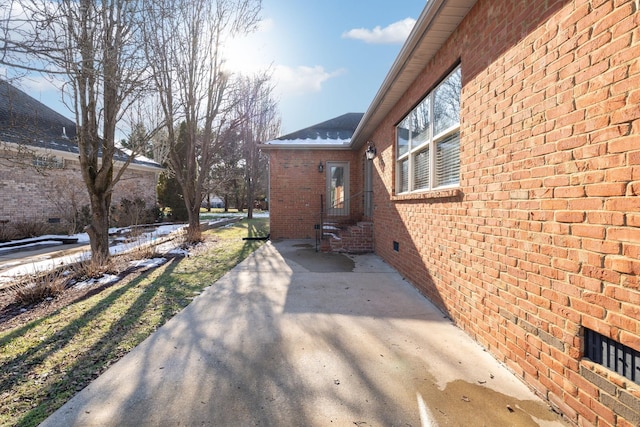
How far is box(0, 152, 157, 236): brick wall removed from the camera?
9.67 metres

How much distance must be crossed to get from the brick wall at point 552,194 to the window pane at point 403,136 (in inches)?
80.9

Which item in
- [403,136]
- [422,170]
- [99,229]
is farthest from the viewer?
[99,229]

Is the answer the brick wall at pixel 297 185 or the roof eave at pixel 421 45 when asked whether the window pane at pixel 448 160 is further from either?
the brick wall at pixel 297 185

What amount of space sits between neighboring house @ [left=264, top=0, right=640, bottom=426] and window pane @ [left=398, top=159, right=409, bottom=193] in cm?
133

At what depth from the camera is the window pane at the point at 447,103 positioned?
3.41 metres

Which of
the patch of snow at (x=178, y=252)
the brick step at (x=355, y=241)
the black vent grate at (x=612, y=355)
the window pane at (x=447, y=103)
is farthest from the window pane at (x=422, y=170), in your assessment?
the patch of snow at (x=178, y=252)

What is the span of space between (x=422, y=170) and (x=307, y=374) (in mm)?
3522

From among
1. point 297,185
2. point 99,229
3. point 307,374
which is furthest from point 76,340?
point 297,185

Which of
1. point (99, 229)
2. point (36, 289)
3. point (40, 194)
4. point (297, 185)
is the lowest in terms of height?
point (36, 289)

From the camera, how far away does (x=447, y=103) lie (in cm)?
368

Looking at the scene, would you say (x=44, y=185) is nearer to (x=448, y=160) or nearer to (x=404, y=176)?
(x=404, y=176)

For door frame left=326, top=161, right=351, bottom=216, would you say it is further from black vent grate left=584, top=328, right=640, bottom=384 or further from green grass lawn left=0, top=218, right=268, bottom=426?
black vent grate left=584, top=328, right=640, bottom=384

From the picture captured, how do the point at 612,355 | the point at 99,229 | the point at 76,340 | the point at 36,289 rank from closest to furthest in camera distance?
1. the point at 612,355
2. the point at 76,340
3. the point at 36,289
4. the point at 99,229

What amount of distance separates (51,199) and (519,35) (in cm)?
1446
